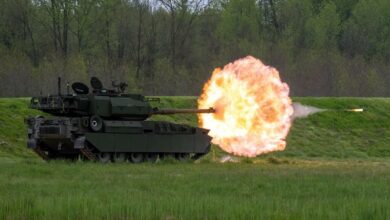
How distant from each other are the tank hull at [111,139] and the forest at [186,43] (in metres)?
27.8

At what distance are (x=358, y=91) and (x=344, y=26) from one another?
18.9 meters

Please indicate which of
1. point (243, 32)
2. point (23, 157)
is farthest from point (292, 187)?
point (243, 32)

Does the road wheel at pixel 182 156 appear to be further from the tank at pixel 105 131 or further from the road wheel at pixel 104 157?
the road wheel at pixel 104 157

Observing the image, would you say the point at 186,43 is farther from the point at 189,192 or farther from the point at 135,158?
the point at 189,192

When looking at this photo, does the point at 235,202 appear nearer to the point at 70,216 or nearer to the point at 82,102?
the point at 70,216

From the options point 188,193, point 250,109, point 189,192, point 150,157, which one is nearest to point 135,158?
point 150,157

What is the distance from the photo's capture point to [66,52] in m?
77.8

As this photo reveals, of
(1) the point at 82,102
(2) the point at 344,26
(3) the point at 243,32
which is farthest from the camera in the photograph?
(2) the point at 344,26

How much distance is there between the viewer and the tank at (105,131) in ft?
109

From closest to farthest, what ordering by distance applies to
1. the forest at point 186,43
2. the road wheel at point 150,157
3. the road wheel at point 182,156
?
the road wheel at point 150,157 → the road wheel at point 182,156 → the forest at point 186,43

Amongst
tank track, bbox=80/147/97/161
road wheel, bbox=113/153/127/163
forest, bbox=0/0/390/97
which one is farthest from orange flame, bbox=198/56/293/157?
forest, bbox=0/0/390/97

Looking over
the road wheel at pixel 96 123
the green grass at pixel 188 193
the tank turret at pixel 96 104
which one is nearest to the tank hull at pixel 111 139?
the road wheel at pixel 96 123

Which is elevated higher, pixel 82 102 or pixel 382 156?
pixel 82 102

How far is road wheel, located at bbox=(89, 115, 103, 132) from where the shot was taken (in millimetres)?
33406
